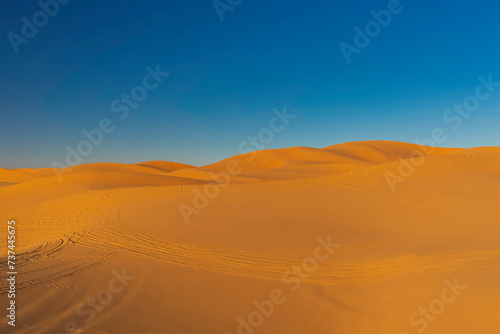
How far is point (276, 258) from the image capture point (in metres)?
7.01

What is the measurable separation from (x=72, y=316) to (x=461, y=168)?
53.5ft

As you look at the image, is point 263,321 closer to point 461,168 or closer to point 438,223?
point 438,223

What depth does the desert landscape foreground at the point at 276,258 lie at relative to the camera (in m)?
4.41

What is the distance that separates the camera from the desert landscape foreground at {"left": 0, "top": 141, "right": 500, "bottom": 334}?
14.5 feet

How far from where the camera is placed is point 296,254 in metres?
7.25

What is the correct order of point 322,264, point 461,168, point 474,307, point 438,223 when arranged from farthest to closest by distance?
1. point 461,168
2. point 438,223
3. point 322,264
4. point 474,307

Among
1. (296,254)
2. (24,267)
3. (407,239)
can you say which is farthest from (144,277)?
(407,239)

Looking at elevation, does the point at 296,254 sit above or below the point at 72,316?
below

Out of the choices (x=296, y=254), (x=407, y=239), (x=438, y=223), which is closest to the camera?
(x=296, y=254)

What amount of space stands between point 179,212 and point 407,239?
26.8 ft

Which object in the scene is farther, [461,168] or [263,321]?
[461,168]

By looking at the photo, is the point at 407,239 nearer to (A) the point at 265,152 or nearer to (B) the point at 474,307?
(B) the point at 474,307

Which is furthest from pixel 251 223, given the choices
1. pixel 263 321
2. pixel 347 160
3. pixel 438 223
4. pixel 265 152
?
pixel 265 152

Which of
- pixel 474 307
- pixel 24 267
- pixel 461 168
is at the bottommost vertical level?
pixel 474 307
